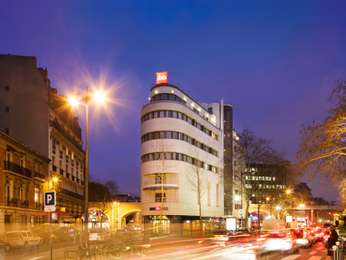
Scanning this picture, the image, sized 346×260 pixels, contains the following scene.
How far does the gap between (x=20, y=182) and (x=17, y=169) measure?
2215mm

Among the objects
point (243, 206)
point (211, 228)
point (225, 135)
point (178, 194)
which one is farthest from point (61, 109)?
point (243, 206)

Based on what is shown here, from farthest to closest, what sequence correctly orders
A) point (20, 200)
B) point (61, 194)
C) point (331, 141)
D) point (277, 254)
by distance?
point (61, 194) < point (20, 200) < point (277, 254) < point (331, 141)

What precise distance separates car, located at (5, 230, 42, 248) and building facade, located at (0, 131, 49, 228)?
36.2ft

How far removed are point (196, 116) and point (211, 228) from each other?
20.2 metres

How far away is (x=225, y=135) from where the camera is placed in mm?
117125

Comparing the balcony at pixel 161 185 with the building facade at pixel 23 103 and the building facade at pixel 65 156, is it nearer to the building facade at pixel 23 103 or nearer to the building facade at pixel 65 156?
the building facade at pixel 65 156

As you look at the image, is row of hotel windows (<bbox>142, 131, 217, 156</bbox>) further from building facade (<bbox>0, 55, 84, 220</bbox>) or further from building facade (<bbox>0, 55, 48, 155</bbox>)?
building facade (<bbox>0, 55, 48, 155</bbox>)

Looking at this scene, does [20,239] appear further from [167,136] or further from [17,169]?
[167,136]

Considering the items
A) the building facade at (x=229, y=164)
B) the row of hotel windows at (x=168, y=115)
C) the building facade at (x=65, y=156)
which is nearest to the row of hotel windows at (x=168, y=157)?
the row of hotel windows at (x=168, y=115)

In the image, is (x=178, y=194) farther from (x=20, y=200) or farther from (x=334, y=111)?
(x=334, y=111)

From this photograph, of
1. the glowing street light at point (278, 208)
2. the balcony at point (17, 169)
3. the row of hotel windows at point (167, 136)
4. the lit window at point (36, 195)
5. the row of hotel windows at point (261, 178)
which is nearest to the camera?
the balcony at point (17, 169)

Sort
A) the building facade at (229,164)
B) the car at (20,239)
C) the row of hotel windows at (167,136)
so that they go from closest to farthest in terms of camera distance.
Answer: the car at (20,239) → the row of hotel windows at (167,136) → the building facade at (229,164)

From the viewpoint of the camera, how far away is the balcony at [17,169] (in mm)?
56325

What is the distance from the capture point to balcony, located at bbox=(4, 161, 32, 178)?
56325mm
